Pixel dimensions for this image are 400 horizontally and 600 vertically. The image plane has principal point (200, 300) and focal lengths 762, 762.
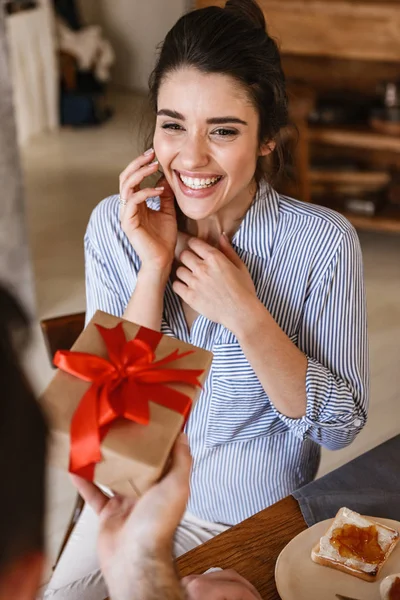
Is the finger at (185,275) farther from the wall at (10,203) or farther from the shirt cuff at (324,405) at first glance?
the wall at (10,203)

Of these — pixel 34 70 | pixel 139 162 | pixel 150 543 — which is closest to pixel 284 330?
pixel 139 162

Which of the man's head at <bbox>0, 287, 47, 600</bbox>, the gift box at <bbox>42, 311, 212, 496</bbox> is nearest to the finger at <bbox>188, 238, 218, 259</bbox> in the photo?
the gift box at <bbox>42, 311, 212, 496</bbox>

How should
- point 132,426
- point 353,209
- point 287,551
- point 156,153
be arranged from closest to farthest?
point 132,426 → point 287,551 → point 156,153 → point 353,209

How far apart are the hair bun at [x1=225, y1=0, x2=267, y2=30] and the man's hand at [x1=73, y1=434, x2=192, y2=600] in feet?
2.87

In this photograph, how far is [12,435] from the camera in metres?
0.60

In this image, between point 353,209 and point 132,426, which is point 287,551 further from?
point 353,209

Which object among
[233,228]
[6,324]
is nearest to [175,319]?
[233,228]

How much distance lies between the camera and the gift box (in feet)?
3.09

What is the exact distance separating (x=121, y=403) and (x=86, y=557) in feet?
→ 2.19

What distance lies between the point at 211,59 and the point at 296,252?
1.36 ft

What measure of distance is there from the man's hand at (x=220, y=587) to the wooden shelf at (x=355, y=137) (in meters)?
3.00

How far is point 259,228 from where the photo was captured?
62.0 inches

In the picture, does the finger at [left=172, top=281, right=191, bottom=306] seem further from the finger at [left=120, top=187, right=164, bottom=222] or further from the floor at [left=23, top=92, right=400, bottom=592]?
the floor at [left=23, top=92, right=400, bottom=592]

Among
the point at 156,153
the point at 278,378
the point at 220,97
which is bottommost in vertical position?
the point at 278,378
